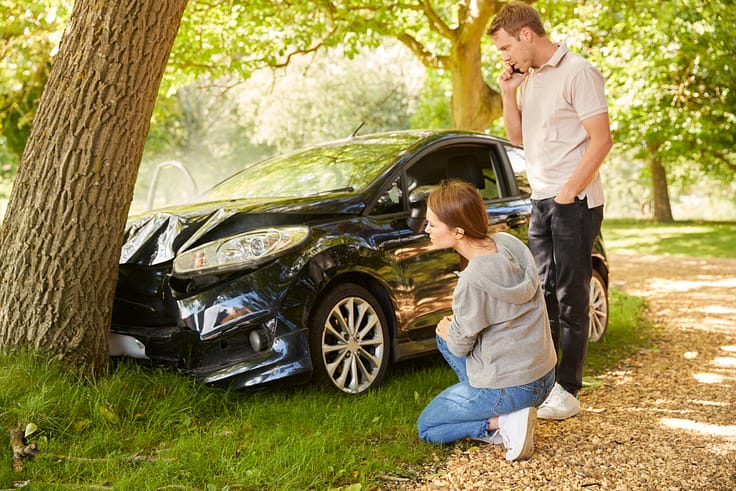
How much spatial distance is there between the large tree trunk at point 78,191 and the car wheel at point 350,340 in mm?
1204

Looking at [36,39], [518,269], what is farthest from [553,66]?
[36,39]

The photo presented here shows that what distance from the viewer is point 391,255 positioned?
4.91m

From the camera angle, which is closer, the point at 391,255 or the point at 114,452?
→ the point at 114,452

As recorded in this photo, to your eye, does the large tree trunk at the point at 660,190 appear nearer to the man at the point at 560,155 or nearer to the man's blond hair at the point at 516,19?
the man at the point at 560,155

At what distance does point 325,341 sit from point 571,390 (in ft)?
4.62

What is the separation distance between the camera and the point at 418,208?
5.05 meters

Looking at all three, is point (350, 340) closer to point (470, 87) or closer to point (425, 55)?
point (470, 87)

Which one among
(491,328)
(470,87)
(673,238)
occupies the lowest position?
(673,238)

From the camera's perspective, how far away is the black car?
436cm

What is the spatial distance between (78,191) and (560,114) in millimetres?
2638

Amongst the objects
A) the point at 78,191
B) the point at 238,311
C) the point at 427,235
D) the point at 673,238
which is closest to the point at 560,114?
the point at 427,235

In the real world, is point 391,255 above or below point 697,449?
above

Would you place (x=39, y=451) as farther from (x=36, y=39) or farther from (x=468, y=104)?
(x=36, y=39)

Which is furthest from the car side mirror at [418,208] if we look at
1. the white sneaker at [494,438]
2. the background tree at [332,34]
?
the background tree at [332,34]
